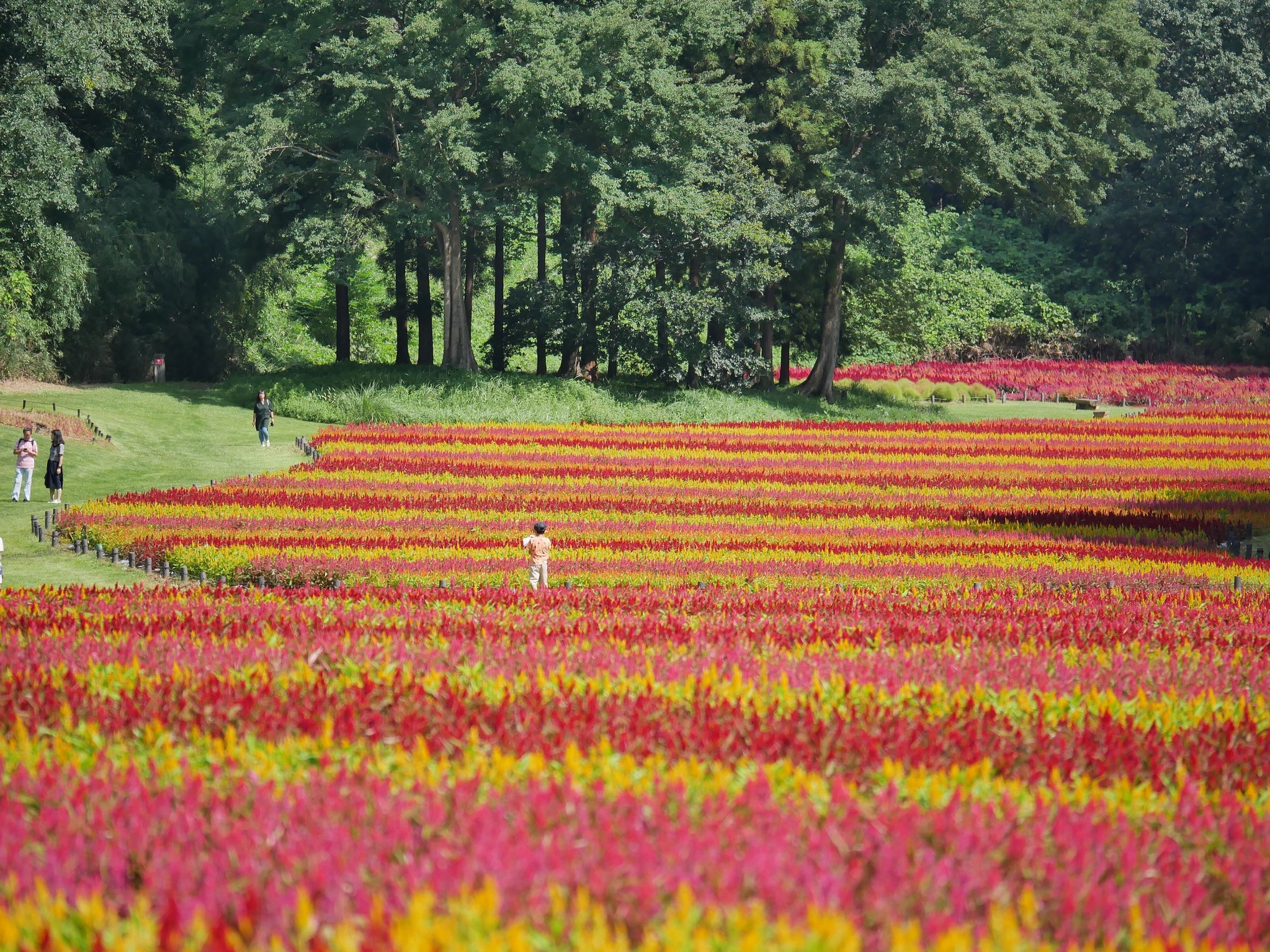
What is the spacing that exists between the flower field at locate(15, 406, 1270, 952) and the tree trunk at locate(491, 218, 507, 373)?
34.9 m

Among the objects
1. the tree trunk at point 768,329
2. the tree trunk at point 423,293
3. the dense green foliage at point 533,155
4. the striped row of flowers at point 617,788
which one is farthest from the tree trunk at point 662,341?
the striped row of flowers at point 617,788

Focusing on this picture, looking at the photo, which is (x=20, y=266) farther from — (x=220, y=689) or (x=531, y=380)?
(x=220, y=689)

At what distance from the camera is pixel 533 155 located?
1688 inches

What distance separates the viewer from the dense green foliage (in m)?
42.0

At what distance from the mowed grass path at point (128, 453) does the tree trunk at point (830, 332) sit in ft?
65.7

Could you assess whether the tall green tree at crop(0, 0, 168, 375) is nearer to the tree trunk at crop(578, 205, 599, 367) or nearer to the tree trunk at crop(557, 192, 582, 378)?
the tree trunk at crop(557, 192, 582, 378)

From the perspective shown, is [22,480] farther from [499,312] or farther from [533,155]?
[499,312]

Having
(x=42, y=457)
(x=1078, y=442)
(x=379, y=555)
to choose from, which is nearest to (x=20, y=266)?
(x=42, y=457)

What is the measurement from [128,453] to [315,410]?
920cm

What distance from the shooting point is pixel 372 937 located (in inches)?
180

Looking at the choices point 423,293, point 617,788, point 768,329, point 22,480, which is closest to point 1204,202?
point 768,329

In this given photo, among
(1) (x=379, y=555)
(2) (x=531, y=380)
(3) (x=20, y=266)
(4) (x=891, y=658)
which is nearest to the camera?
(4) (x=891, y=658)

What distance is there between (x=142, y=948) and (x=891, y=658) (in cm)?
616

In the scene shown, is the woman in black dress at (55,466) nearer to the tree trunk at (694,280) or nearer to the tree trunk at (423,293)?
the tree trunk at (423,293)
